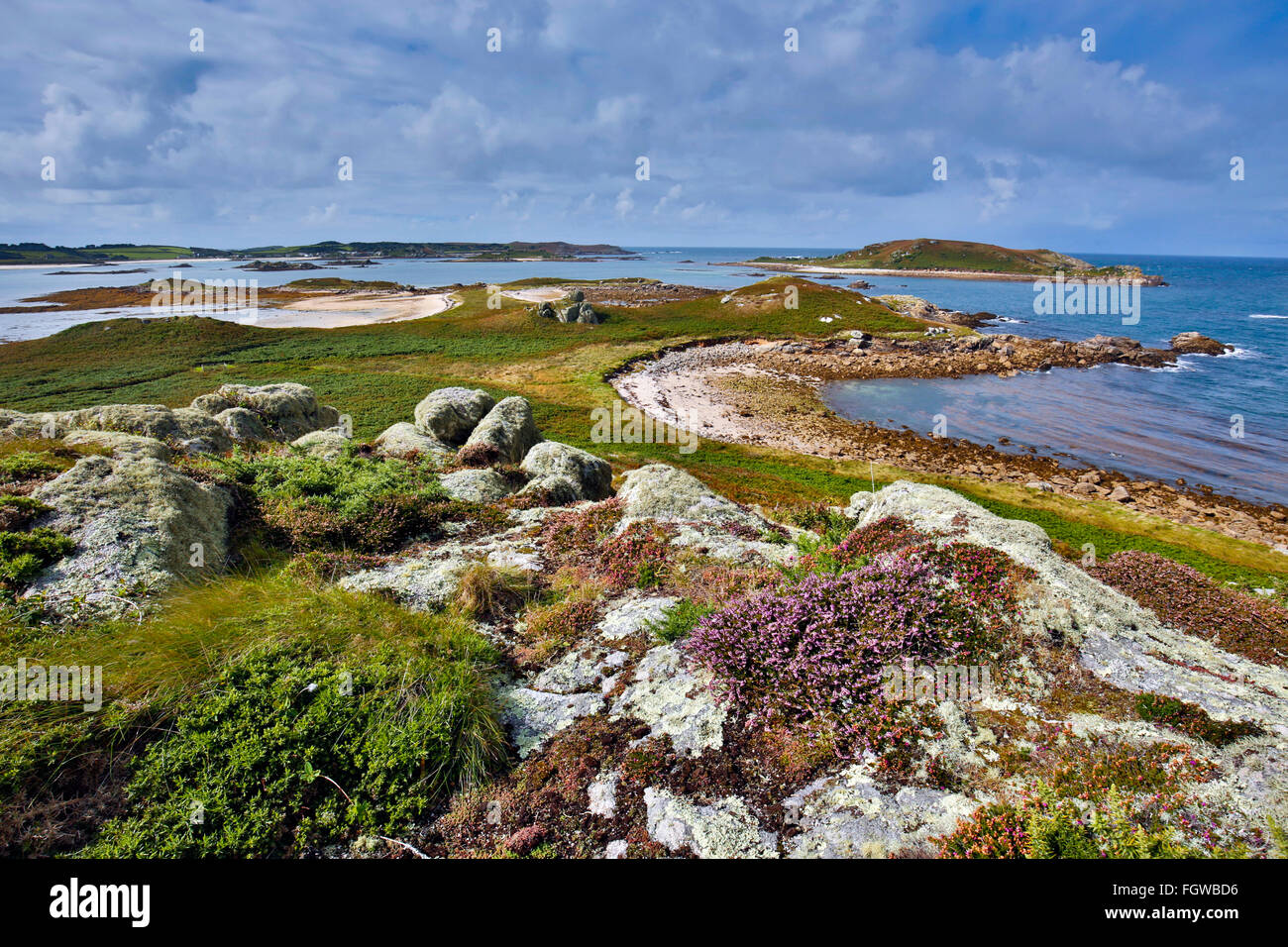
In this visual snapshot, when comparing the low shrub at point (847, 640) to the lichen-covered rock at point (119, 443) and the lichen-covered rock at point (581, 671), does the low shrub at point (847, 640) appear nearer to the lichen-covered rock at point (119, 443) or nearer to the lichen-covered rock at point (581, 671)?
the lichen-covered rock at point (581, 671)

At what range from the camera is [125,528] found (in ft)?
23.9

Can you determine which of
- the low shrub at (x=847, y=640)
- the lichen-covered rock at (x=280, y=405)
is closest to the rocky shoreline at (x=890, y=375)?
the lichen-covered rock at (x=280, y=405)

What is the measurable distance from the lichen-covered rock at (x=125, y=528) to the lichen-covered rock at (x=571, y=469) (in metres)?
7.64

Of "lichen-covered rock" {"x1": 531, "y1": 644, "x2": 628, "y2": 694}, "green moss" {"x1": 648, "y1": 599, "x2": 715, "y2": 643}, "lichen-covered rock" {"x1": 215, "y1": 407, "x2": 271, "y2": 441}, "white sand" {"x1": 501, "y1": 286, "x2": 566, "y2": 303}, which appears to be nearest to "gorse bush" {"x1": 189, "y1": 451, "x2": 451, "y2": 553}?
"lichen-covered rock" {"x1": 531, "y1": 644, "x2": 628, "y2": 694}

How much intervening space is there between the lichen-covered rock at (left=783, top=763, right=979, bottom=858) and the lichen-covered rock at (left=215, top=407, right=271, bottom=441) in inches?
949

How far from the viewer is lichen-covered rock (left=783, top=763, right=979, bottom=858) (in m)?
3.77

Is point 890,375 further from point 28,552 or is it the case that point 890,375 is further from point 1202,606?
point 28,552

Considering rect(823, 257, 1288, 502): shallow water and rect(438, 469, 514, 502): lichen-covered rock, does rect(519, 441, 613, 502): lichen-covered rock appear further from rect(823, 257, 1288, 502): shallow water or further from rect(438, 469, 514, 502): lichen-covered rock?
rect(823, 257, 1288, 502): shallow water

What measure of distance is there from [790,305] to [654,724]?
93.9m

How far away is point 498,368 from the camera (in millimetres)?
58844

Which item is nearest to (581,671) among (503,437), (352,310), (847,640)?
(847,640)
